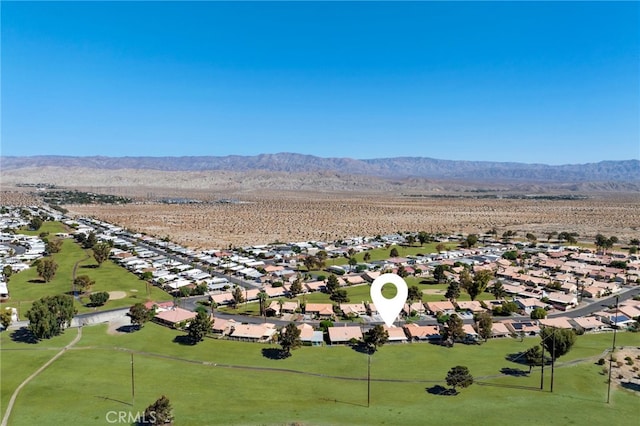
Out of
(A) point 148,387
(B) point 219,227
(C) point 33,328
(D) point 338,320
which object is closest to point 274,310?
(D) point 338,320

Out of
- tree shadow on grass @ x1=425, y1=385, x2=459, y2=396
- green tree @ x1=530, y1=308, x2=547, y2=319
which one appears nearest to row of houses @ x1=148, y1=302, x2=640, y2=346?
green tree @ x1=530, y1=308, x2=547, y2=319

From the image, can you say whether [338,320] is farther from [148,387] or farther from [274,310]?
[148,387]

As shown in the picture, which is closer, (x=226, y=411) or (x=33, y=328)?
(x=226, y=411)

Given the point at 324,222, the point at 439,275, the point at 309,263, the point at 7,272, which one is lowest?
the point at 7,272

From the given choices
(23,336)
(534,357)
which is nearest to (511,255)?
(534,357)

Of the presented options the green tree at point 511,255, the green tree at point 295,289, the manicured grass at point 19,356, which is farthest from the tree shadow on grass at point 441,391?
the green tree at point 511,255

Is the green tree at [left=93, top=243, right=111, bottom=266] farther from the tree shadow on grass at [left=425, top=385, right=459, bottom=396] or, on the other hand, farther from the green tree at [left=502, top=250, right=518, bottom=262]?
the green tree at [left=502, top=250, right=518, bottom=262]

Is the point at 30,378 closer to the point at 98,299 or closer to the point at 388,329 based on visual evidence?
the point at 98,299
